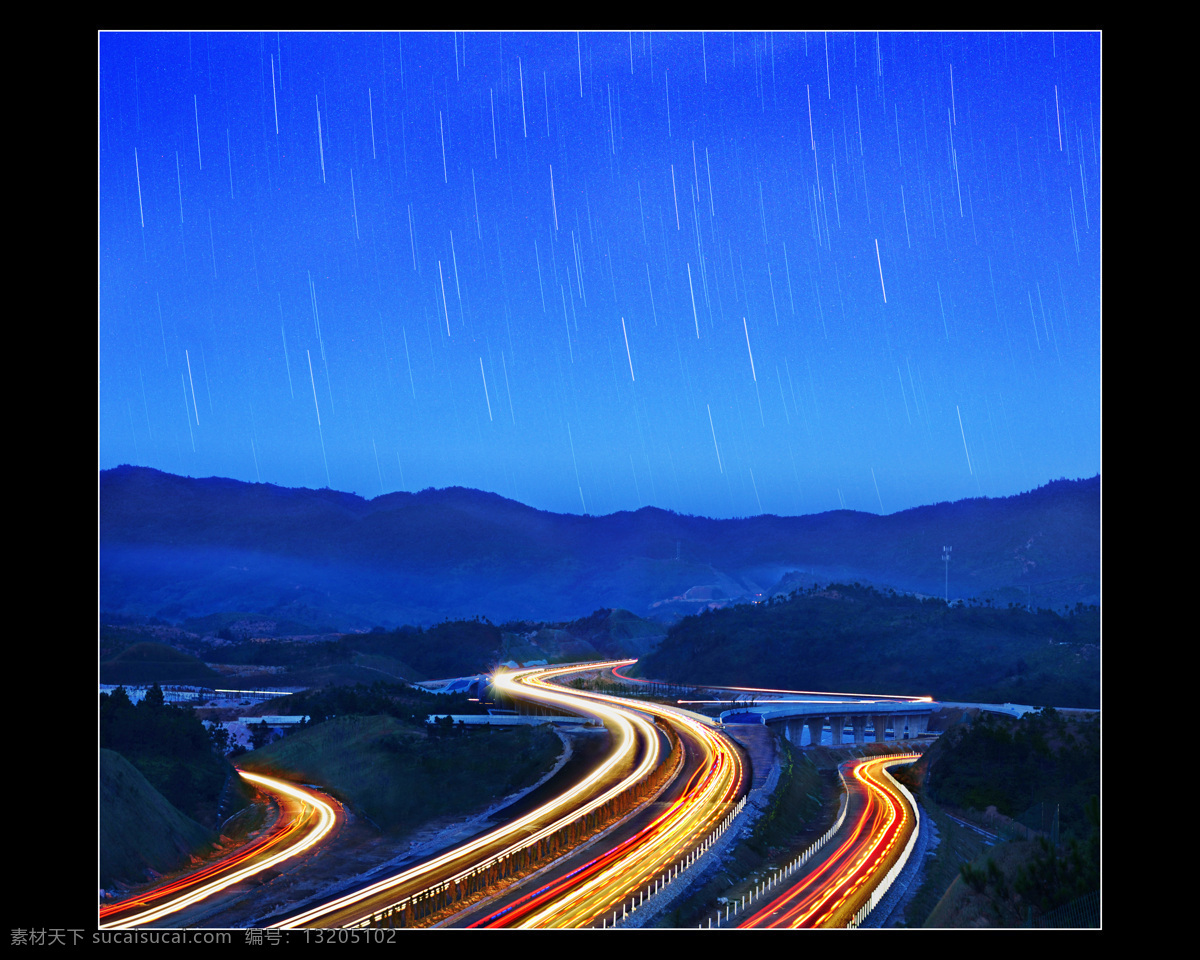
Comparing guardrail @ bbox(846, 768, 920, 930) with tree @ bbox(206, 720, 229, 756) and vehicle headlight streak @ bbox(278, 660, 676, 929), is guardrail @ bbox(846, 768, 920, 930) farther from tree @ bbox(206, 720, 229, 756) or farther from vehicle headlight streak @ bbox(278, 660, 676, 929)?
tree @ bbox(206, 720, 229, 756)

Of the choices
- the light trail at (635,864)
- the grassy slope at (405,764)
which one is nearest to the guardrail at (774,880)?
the light trail at (635,864)

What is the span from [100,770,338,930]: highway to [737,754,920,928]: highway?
15.8 m

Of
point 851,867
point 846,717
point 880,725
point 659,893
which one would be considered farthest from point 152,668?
point 659,893

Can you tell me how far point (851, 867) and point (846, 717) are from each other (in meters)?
43.5

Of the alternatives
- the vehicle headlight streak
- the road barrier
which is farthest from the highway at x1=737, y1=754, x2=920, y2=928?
the vehicle headlight streak

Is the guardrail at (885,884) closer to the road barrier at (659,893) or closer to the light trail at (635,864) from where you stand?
the road barrier at (659,893)

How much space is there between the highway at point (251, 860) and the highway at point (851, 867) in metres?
15.8

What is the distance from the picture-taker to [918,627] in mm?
114438

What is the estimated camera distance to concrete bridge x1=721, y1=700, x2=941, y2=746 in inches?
2790

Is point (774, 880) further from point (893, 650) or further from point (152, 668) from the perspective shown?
point (152, 668)

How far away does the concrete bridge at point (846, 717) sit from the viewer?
70.9 m

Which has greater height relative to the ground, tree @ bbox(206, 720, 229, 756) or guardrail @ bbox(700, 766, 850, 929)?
guardrail @ bbox(700, 766, 850, 929)
